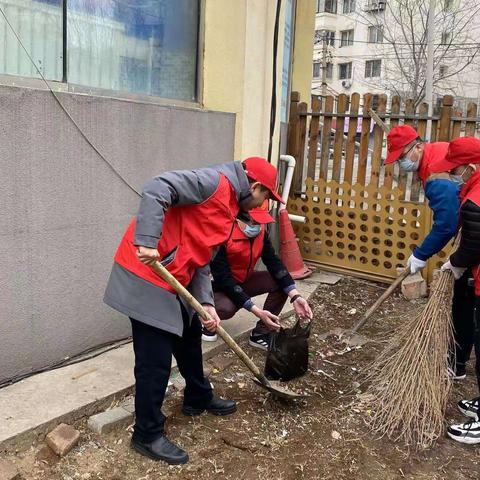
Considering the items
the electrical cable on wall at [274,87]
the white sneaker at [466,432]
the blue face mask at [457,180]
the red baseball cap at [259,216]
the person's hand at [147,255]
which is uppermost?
the electrical cable on wall at [274,87]

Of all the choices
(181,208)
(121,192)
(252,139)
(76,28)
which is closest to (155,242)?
(181,208)

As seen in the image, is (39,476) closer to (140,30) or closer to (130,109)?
(130,109)

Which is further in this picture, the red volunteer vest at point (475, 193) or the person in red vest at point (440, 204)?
the person in red vest at point (440, 204)

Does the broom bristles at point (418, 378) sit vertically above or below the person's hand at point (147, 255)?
below

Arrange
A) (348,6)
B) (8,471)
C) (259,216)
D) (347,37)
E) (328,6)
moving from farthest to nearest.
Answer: (328,6)
(347,37)
(348,6)
(259,216)
(8,471)

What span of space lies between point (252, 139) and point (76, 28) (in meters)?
2.06

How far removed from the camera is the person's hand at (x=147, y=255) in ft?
7.72

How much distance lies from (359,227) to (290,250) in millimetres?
825

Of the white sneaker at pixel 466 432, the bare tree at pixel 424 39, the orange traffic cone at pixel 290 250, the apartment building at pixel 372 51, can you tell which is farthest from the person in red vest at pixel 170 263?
the apartment building at pixel 372 51

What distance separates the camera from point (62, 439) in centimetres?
280

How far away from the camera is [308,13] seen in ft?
24.0

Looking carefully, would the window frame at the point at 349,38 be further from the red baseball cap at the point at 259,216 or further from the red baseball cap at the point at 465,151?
the red baseball cap at the point at 259,216

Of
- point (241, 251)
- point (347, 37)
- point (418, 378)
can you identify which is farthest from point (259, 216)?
point (347, 37)

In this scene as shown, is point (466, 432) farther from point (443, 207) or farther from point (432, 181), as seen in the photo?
point (432, 181)
